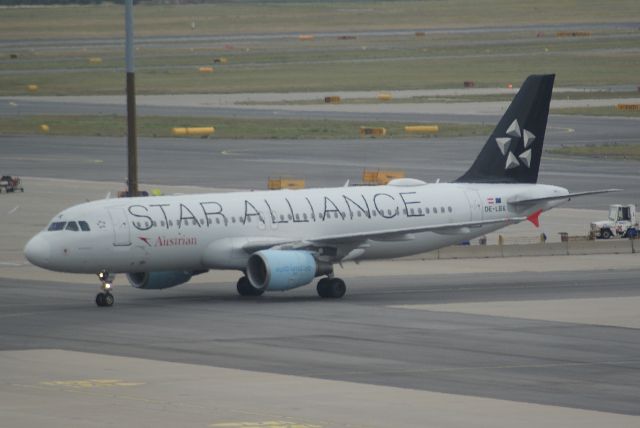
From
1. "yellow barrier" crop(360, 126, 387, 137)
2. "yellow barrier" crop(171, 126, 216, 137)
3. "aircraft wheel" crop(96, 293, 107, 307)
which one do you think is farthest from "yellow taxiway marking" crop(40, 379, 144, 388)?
"yellow barrier" crop(171, 126, 216, 137)

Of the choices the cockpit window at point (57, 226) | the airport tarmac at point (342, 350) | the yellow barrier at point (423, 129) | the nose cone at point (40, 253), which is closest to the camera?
the airport tarmac at point (342, 350)

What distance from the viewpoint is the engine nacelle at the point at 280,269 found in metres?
54.6

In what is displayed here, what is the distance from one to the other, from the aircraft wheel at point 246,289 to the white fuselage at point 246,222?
1.26 metres

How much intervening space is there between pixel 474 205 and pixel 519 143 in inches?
150

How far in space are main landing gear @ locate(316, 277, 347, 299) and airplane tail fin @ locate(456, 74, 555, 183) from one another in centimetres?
833

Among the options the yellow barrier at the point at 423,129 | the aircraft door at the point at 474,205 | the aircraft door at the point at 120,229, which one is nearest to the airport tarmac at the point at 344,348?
the aircraft door at the point at 120,229

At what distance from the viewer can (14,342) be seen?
46.8 meters

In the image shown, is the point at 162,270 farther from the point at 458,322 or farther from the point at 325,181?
the point at 325,181

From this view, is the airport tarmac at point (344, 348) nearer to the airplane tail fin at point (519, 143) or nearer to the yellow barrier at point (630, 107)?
the airplane tail fin at point (519, 143)

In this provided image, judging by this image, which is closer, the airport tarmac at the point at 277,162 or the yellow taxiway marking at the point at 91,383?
the yellow taxiway marking at the point at 91,383

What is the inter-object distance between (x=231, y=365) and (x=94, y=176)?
61.0m

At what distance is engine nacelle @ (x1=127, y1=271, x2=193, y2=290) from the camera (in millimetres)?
56844

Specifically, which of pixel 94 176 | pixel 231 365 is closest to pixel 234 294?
pixel 231 365

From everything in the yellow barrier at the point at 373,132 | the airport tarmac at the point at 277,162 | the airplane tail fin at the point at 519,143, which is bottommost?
the airplane tail fin at the point at 519,143
